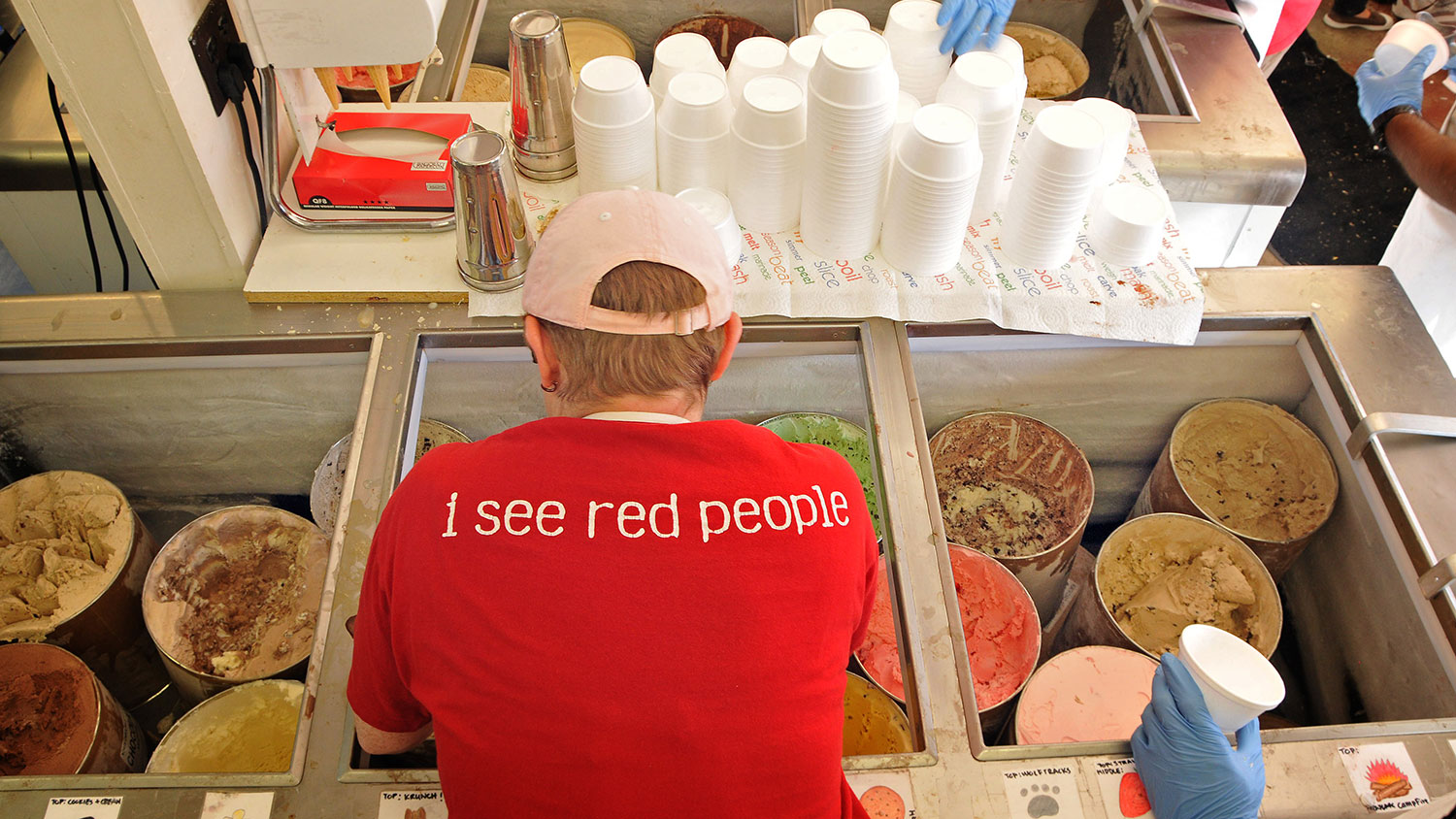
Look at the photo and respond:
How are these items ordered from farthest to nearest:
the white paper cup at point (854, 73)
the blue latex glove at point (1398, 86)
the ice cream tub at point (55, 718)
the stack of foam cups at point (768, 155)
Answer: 1. the blue latex glove at point (1398, 86)
2. the stack of foam cups at point (768, 155)
3. the white paper cup at point (854, 73)
4. the ice cream tub at point (55, 718)

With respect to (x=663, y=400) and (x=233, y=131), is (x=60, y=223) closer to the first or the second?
(x=233, y=131)

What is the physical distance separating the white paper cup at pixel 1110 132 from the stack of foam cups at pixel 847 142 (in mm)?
413

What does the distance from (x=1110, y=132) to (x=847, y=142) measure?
0.53 metres

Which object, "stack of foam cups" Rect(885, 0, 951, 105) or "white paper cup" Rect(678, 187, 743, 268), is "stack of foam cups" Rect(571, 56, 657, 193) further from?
"stack of foam cups" Rect(885, 0, 951, 105)

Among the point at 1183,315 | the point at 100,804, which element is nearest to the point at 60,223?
the point at 100,804

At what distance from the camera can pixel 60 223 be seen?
2.05 meters

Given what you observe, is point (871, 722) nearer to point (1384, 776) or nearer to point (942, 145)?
point (1384, 776)

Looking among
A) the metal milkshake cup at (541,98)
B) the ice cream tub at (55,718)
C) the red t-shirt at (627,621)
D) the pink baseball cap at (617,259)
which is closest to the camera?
the red t-shirt at (627,621)

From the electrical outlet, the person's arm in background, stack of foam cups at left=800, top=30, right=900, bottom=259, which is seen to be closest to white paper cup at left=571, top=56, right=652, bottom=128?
stack of foam cups at left=800, top=30, right=900, bottom=259

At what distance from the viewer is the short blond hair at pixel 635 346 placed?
35.9 inches

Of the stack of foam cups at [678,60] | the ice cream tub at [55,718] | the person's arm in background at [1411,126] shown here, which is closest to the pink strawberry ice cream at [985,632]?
the stack of foam cups at [678,60]

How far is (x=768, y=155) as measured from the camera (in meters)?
1.40

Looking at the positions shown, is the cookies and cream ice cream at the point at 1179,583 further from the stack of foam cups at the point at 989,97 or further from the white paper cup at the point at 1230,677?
the stack of foam cups at the point at 989,97

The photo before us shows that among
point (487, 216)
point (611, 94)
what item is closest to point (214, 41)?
point (487, 216)
